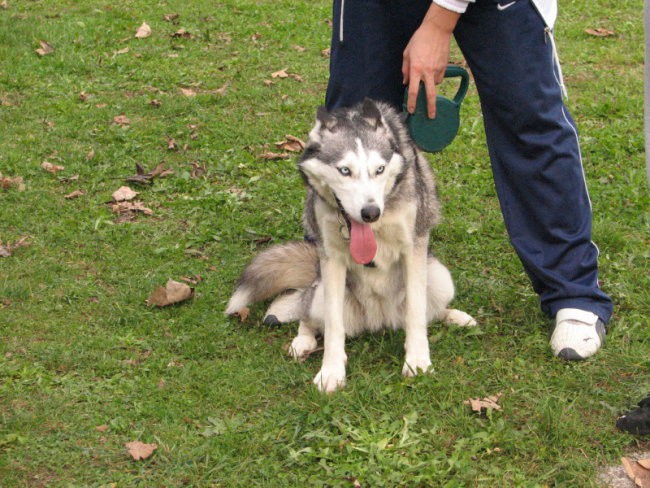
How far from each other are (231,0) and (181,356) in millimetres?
5761

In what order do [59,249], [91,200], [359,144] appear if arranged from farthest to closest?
[91,200] < [59,249] < [359,144]

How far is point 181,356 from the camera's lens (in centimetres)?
367

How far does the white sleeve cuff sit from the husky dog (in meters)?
0.49

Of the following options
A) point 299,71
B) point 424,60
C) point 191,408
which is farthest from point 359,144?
point 299,71

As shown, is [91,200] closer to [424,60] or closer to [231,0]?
[424,60]

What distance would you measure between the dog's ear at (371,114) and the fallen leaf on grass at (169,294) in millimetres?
1398

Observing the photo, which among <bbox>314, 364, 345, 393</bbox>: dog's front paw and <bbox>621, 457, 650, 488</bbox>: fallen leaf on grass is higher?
<bbox>621, 457, 650, 488</bbox>: fallen leaf on grass

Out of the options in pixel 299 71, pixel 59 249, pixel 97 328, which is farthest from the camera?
pixel 299 71

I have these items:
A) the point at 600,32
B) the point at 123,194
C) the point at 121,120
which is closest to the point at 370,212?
the point at 123,194

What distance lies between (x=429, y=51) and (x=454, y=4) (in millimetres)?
214

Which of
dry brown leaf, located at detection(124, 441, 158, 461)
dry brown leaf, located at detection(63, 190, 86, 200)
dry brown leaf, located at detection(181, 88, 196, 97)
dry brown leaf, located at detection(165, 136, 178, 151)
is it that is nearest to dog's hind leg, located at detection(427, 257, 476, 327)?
dry brown leaf, located at detection(124, 441, 158, 461)

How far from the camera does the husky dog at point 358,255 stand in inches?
127

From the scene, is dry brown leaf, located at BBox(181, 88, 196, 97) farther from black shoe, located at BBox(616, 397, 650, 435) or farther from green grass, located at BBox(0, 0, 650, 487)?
black shoe, located at BBox(616, 397, 650, 435)

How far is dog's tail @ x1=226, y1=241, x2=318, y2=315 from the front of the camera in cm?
395
